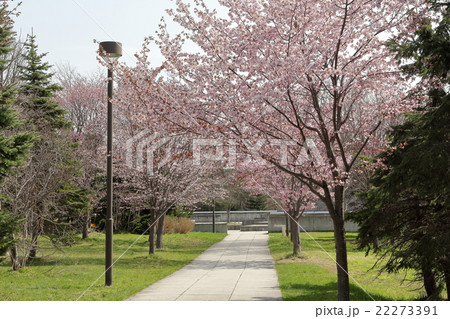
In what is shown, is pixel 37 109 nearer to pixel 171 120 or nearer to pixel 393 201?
pixel 171 120

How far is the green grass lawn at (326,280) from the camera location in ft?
36.3

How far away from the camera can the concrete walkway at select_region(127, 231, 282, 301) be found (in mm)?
10546

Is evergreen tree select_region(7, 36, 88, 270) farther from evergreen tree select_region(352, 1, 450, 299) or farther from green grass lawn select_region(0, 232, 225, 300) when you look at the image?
evergreen tree select_region(352, 1, 450, 299)

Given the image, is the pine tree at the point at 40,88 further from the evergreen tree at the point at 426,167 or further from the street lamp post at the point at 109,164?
the evergreen tree at the point at 426,167

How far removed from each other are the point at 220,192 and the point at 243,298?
1811 cm

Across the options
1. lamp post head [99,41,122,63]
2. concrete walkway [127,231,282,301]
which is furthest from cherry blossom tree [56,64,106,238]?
lamp post head [99,41,122,63]

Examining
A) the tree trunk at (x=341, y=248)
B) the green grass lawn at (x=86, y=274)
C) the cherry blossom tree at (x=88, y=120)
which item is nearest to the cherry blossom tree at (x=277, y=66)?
the tree trunk at (x=341, y=248)

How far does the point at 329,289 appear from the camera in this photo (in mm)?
12000

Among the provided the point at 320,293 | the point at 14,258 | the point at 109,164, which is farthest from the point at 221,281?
the point at 14,258

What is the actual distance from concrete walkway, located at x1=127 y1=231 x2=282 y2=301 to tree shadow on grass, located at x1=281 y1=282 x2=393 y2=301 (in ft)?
1.19

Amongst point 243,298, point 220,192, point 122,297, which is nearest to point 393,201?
point 243,298

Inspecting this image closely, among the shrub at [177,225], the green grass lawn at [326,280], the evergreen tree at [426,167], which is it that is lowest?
the green grass lawn at [326,280]

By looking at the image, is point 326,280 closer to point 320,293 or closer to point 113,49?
point 320,293
